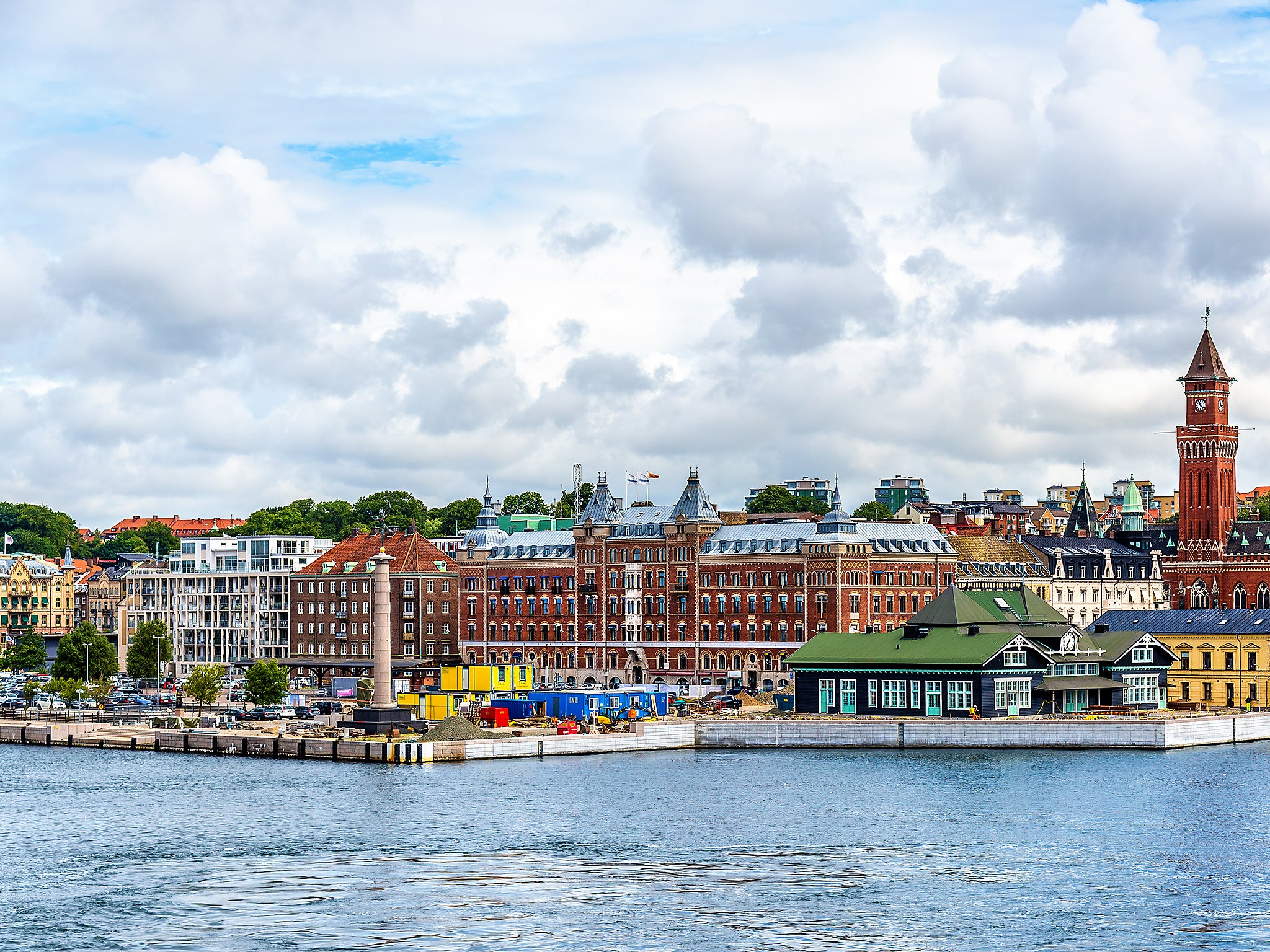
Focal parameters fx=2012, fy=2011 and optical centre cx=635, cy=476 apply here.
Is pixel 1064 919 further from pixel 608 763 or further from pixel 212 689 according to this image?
pixel 212 689

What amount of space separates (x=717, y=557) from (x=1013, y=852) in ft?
302

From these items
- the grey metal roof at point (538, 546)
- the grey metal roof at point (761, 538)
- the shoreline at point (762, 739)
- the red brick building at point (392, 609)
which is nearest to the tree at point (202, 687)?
the shoreline at point (762, 739)

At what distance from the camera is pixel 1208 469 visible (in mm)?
199000

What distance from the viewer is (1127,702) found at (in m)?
139

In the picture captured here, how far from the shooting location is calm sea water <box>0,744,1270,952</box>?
6291 centimetres

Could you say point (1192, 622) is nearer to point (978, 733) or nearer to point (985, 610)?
point (985, 610)

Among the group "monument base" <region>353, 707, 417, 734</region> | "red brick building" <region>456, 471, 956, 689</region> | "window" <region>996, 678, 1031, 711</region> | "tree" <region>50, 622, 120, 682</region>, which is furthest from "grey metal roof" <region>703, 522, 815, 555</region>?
"tree" <region>50, 622, 120, 682</region>

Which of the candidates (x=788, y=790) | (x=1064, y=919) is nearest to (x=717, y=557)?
(x=788, y=790)

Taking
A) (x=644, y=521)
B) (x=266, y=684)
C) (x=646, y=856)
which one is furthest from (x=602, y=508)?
(x=646, y=856)

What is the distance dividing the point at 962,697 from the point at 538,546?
61306mm

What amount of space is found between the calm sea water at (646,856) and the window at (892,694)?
1701 centimetres

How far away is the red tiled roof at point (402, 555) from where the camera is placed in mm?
192375

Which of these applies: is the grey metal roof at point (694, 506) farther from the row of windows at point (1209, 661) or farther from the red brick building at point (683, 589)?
the row of windows at point (1209, 661)

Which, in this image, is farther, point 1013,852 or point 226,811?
point 226,811
